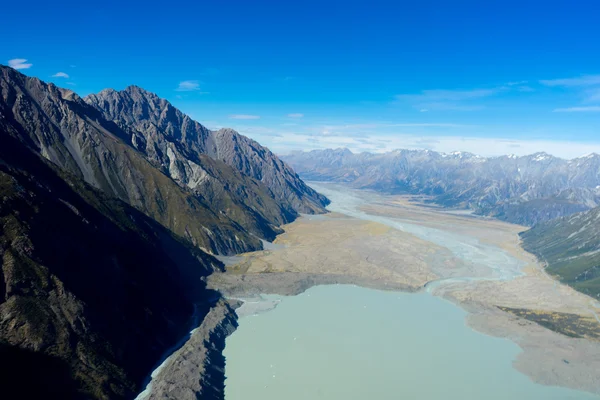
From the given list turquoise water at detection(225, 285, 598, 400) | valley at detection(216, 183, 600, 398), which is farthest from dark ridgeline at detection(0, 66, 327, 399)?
turquoise water at detection(225, 285, 598, 400)

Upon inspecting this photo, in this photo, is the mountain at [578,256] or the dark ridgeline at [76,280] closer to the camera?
the dark ridgeline at [76,280]

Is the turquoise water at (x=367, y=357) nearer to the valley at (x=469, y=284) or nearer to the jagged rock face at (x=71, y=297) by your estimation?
the valley at (x=469, y=284)

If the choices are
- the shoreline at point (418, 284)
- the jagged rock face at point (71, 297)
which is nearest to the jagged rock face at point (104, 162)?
the shoreline at point (418, 284)

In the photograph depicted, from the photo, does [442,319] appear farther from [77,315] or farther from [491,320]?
[77,315]

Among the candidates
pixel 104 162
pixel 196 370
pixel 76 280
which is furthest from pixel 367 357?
pixel 104 162

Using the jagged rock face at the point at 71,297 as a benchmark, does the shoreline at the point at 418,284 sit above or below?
below

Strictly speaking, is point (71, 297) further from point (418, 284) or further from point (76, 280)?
point (418, 284)
